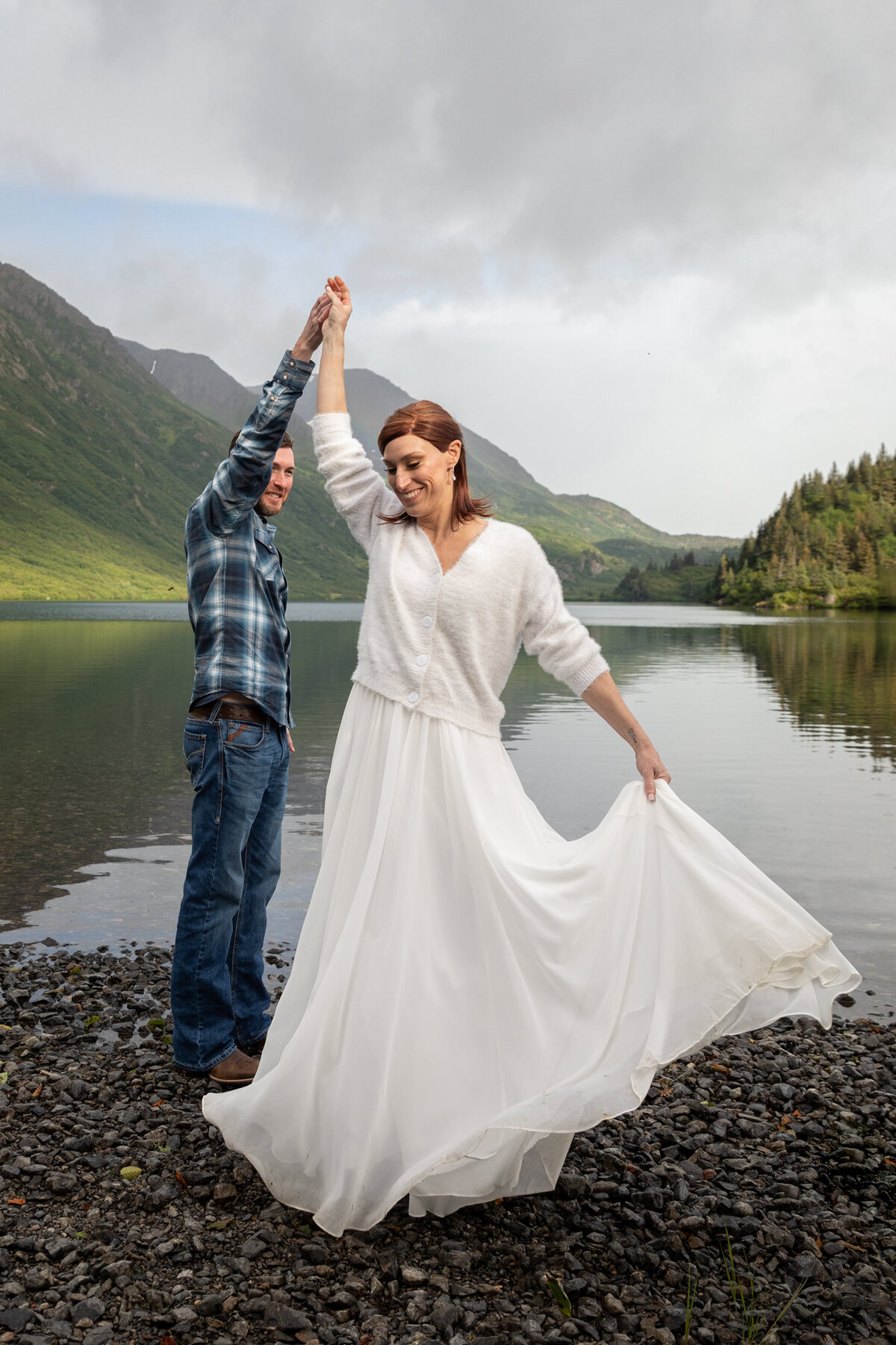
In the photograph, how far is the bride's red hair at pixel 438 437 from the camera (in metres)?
3.97

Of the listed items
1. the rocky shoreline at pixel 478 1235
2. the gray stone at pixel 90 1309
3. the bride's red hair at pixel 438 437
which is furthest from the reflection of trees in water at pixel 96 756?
the bride's red hair at pixel 438 437

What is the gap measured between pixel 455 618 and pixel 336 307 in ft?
4.78

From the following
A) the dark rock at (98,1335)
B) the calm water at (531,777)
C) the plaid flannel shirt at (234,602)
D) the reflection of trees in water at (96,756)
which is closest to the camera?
the dark rock at (98,1335)

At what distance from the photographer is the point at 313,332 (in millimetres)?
4387

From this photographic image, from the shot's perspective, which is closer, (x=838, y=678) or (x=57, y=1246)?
(x=57, y=1246)

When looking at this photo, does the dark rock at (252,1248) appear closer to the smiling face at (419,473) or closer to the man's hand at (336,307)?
the smiling face at (419,473)

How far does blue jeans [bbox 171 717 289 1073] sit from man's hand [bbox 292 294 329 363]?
1.91 m

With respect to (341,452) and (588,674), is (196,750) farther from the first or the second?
(588,674)

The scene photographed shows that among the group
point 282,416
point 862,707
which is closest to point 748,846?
point 282,416

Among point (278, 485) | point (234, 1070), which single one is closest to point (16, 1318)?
point (234, 1070)

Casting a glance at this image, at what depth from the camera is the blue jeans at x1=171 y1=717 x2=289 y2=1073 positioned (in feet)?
17.1

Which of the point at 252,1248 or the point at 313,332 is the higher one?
the point at 313,332

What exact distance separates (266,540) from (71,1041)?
3.18 metres

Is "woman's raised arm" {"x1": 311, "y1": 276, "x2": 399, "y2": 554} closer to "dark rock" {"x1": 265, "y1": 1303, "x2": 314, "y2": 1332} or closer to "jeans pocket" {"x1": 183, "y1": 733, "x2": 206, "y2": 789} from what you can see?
"jeans pocket" {"x1": 183, "y1": 733, "x2": 206, "y2": 789}
